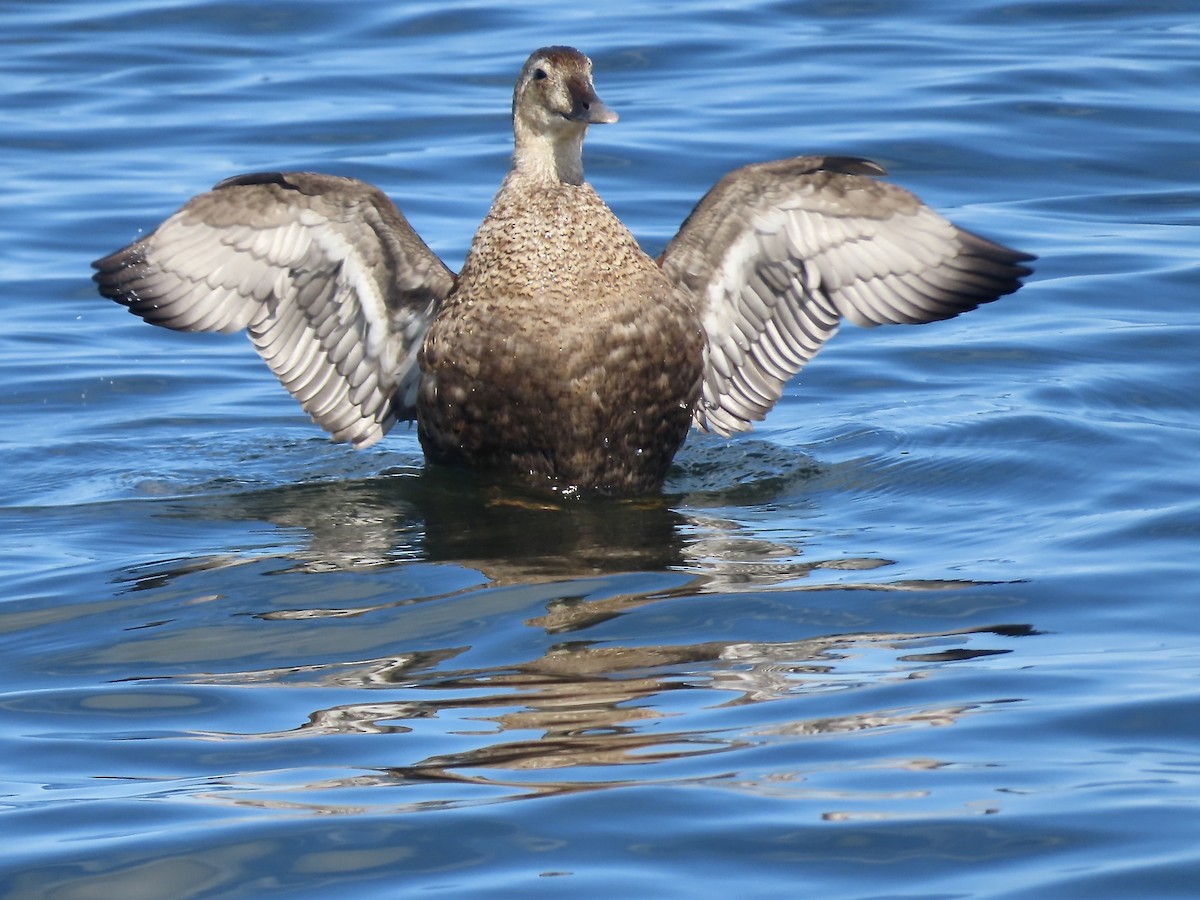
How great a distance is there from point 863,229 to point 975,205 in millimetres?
4235

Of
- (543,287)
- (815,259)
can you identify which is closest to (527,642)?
(543,287)

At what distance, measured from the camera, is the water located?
429 cm

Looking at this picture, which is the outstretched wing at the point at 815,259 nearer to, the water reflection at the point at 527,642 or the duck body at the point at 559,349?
the duck body at the point at 559,349

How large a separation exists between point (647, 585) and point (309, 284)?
216 centimetres

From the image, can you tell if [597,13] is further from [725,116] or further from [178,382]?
[178,382]

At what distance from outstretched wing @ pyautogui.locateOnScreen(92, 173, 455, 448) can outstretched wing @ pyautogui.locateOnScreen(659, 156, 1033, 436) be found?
1.04 metres

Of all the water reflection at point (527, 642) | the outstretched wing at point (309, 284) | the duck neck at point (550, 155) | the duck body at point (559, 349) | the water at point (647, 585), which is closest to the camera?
the water at point (647, 585)

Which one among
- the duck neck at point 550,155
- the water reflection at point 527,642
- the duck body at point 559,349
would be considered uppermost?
the duck neck at point 550,155

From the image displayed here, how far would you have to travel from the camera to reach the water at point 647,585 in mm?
4289

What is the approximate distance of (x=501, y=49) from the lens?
50.0 feet

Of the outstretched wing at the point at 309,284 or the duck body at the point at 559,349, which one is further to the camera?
the outstretched wing at the point at 309,284

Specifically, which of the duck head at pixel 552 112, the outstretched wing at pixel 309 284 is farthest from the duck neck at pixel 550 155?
the outstretched wing at pixel 309 284

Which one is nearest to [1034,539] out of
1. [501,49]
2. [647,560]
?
[647,560]

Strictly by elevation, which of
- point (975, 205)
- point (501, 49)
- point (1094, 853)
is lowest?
point (1094, 853)
